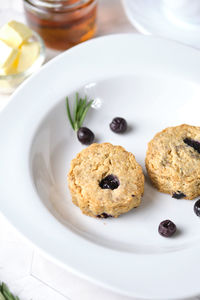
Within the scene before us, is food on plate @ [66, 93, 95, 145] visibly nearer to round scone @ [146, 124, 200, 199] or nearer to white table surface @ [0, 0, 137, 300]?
round scone @ [146, 124, 200, 199]

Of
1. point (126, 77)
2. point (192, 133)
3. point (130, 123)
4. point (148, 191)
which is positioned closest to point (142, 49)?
point (126, 77)

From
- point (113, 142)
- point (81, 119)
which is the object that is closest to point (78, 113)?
point (81, 119)

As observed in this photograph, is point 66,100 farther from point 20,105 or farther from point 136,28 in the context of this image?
point 136,28

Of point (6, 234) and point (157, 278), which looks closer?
point (157, 278)

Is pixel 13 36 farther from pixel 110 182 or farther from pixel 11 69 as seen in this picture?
pixel 110 182

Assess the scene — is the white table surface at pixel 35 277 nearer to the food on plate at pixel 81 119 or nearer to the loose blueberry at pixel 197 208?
the loose blueberry at pixel 197 208

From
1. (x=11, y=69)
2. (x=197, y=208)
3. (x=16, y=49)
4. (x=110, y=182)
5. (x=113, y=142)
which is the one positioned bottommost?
(x=197, y=208)

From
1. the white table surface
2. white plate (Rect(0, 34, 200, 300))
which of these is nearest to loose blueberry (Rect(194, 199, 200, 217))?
white plate (Rect(0, 34, 200, 300))
